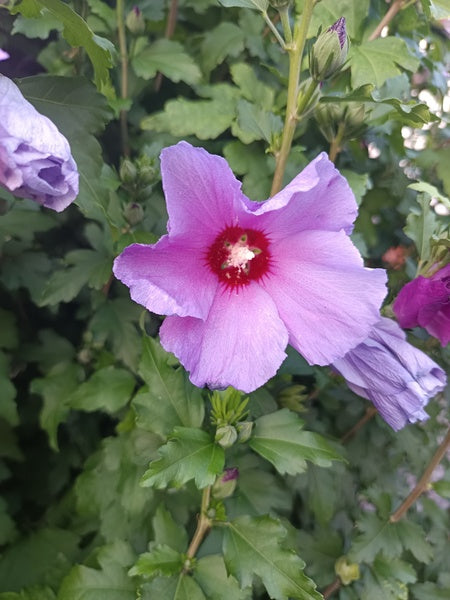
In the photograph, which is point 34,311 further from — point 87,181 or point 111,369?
point 87,181

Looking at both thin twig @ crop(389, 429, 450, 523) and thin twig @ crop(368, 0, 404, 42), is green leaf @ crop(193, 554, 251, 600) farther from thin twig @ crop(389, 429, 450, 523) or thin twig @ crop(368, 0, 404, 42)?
thin twig @ crop(368, 0, 404, 42)

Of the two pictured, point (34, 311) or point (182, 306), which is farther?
point (34, 311)

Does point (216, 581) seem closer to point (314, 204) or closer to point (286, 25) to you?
point (314, 204)

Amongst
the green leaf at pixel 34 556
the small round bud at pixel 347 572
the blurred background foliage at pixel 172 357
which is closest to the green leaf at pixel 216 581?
the blurred background foliage at pixel 172 357

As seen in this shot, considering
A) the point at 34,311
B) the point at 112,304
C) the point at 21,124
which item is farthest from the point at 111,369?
the point at 21,124

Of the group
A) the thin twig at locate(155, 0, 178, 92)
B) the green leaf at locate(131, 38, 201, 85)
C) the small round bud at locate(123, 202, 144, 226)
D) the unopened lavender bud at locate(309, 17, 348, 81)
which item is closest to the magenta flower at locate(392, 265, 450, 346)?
the unopened lavender bud at locate(309, 17, 348, 81)

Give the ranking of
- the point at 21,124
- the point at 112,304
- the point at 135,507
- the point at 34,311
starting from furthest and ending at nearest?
the point at 34,311, the point at 112,304, the point at 135,507, the point at 21,124

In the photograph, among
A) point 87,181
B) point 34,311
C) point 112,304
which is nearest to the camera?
point 87,181

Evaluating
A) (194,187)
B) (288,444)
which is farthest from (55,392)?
(194,187)
